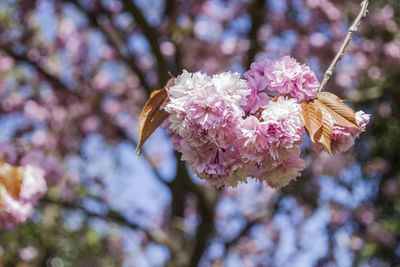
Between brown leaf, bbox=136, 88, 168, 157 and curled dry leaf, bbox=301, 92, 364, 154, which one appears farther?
brown leaf, bbox=136, 88, 168, 157

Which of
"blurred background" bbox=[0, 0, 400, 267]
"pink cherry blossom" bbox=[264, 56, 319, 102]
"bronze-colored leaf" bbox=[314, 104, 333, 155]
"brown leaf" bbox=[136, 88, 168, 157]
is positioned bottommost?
"blurred background" bbox=[0, 0, 400, 267]

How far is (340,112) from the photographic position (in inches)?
40.4

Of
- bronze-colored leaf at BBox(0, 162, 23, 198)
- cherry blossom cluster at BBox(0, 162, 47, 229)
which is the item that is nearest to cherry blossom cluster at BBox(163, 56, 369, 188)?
bronze-colored leaf at BBox(0, 162, 23, 198)

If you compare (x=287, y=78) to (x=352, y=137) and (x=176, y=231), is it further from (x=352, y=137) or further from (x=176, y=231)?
(x=176, y=231)

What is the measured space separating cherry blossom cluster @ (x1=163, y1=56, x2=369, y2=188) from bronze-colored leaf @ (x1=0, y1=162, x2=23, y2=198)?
4.61ft

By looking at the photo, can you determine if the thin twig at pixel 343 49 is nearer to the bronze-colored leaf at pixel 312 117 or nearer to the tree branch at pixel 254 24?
the bronze-colored leaf at pixel 312 117

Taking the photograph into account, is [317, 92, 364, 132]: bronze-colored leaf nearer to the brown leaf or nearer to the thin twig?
the thin twig

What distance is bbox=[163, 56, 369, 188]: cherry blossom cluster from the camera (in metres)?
1.00

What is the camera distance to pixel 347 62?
5.45m

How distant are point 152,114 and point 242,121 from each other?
0.82ft

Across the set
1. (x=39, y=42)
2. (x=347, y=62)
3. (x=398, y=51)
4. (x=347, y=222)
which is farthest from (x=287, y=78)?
(x=347, y=222)

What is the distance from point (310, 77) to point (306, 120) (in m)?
0.14

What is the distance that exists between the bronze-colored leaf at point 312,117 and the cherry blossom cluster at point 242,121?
0.06 feet

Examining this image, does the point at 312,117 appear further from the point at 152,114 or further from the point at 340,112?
the point at 152,114
